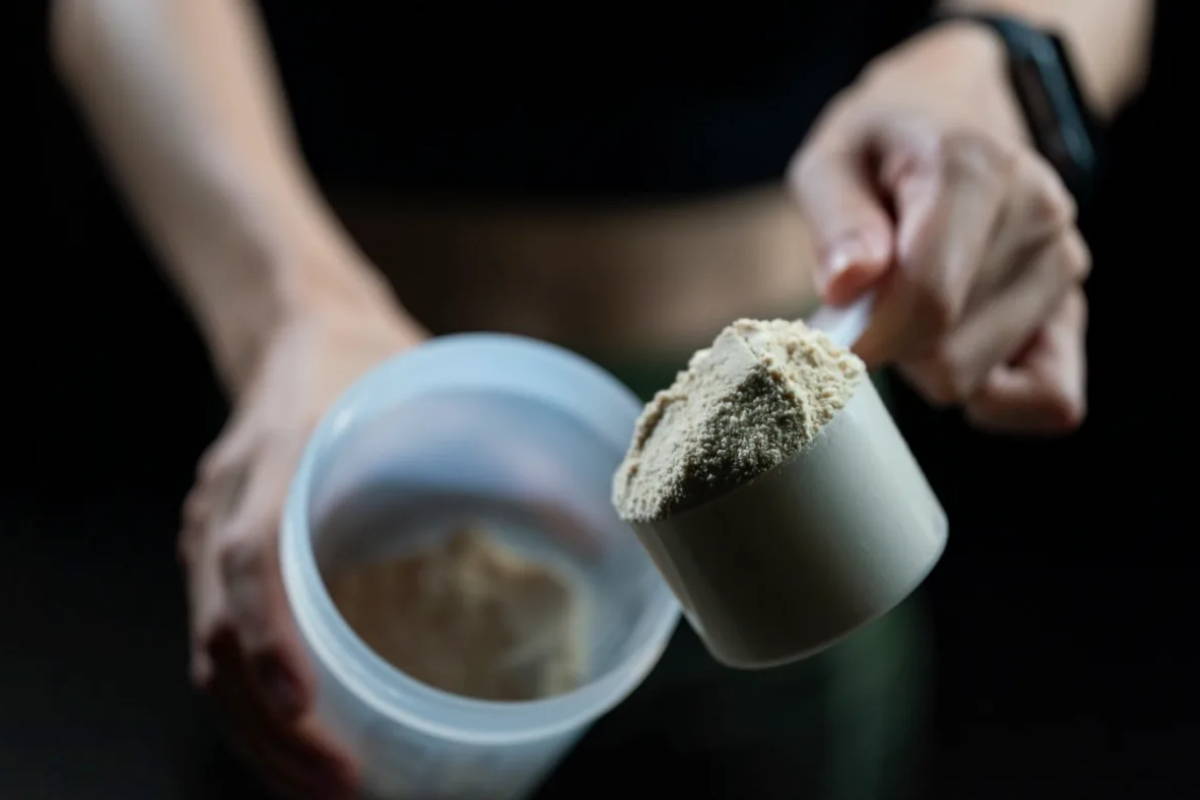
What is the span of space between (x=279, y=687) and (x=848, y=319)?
0.20 m

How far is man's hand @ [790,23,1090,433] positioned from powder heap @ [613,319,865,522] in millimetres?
75

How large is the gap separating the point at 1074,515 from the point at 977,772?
0.26 m

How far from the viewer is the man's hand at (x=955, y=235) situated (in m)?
0.34

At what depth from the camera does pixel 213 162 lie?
19.0 inches

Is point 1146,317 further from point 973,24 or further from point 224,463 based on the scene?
point 224,463

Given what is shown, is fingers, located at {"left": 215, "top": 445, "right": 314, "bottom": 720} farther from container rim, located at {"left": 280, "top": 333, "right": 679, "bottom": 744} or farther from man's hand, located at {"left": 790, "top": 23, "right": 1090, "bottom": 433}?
man's hand, located at {"left": 790, "top": 23, "right": 1090, "bottom": 433}

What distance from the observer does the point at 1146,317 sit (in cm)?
72

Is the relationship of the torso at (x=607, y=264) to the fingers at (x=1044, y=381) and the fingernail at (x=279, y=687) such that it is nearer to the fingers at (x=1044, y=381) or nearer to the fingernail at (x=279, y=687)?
the fingers at (x=1044, y=381)

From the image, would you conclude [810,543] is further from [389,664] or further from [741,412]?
[389,664]

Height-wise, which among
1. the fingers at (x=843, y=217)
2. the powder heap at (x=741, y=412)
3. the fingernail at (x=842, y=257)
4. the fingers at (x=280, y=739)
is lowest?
the fingers at (x=280, y=739)

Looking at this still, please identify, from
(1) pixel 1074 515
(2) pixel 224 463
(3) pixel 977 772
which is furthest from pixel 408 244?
(1) pixel 1074 515

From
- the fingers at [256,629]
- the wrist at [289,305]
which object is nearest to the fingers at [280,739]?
the fingers at [256,629]

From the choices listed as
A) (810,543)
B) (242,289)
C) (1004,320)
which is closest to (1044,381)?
(1004,320)

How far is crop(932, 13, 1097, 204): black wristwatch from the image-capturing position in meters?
0.42
